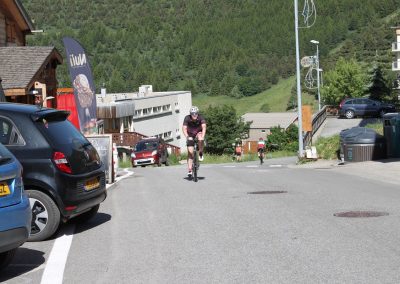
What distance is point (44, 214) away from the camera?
880 cm

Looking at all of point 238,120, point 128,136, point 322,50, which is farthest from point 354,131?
point 322,50

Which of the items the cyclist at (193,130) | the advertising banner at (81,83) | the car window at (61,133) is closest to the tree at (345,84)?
the advertising banner at (81,83)

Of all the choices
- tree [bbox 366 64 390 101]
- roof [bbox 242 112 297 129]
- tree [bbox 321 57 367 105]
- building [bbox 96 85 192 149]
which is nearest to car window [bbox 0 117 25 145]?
building [bbox 96 85 192 149]

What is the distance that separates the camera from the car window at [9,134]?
28.9 ft

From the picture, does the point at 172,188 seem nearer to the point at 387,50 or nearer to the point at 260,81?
the point at 387,50

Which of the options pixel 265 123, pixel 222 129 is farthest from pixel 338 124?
pixel 265 123

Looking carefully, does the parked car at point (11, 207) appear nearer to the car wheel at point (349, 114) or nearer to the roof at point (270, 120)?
the car wheel at point (349, 114)

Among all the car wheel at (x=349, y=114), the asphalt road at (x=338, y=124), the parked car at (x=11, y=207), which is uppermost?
the car wheel at (x=349, y=114)

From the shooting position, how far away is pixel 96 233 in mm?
9375

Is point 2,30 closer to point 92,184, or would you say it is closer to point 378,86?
point 92,184

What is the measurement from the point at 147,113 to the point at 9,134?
248 feet

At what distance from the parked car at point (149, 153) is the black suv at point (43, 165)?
2995cm

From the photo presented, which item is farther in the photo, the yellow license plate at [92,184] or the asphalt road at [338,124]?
the asphalt road at [338,124]

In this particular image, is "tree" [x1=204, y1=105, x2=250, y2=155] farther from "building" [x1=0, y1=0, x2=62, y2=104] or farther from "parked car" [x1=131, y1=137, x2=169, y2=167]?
"building" [x1=0, y1=0, x2=62, y2=104]
